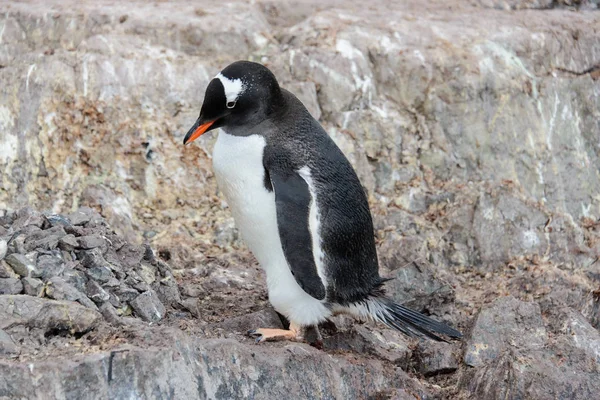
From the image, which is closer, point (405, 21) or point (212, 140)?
point (212, 140)

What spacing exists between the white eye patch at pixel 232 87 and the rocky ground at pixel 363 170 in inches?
38.8

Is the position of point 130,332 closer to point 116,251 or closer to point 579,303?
point 116,251

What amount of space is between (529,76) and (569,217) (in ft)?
4.14

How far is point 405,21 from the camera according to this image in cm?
775

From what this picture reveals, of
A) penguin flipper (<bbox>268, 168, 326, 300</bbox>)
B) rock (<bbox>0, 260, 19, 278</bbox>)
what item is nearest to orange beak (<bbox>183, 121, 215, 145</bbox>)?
penguin flipper (<bbox>268, 168, 326, 300</bbox>)

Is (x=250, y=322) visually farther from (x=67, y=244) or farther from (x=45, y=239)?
(x=45, y=239)

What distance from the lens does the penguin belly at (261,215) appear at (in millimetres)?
4391

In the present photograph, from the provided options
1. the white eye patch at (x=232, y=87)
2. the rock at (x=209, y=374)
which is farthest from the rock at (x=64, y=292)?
the white eye patch at (x=232, y=87)

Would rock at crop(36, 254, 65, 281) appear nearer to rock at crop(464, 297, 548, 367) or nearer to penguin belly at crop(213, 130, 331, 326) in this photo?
penguin belly at crop(213, 130, 331, 326)

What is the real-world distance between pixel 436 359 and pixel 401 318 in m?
0.46

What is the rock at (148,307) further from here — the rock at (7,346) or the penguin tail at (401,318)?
the penguin tail at (401,318)

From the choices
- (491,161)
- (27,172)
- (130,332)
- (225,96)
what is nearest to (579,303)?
(491,161)

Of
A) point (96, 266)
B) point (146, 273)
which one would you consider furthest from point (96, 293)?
point (146, 273)

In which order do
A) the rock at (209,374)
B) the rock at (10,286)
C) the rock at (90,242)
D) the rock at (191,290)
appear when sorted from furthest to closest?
the rock at (191,290)
the rock at (90,242)
the rock at (10,286)
the rock at (209,374)
